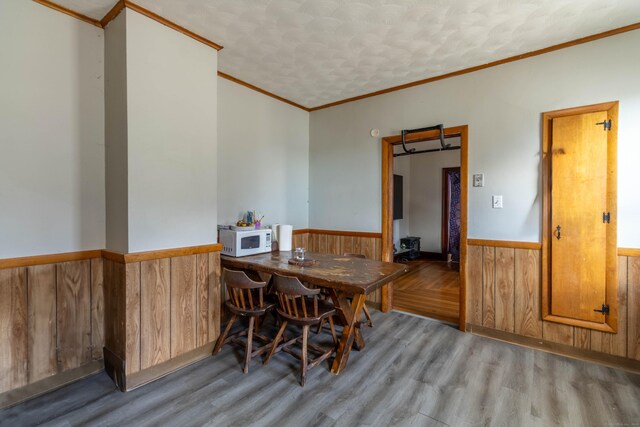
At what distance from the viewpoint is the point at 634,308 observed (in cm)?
229

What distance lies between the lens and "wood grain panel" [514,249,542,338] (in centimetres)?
266

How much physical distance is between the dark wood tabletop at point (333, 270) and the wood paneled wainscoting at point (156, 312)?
42 centimetres

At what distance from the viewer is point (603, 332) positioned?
2385 millimetres

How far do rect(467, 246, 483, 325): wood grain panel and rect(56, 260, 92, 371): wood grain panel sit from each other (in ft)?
10.9

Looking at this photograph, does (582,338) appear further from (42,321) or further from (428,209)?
(428,209)

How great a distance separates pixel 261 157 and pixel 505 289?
2.97 m

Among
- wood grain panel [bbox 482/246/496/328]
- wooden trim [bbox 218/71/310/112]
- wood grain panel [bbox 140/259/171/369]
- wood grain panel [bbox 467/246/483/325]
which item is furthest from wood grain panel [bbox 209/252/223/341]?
wood grain panel [bbox 482/246/496/328]

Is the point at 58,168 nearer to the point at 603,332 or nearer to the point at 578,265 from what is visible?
the point at 578,265

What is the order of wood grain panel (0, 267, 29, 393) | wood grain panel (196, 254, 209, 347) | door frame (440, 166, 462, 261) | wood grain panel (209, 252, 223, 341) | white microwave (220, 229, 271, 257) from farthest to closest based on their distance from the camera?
1. door frame (440, 166, 462, 261)
2. white microwave (220, 229, 271, 257)
3. wood grain panel (209, 252, 223, 341)
4. wood grain panel (196, 254, 209, 347)
5. wood grain panel (0, 267, 29, 393)

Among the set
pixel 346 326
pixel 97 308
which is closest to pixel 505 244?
pixel 346 326

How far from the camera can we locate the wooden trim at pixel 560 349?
2305mm

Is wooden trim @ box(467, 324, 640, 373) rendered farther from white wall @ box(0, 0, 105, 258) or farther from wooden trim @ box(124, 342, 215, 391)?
white wall @ box(0, 0, 105, 258)

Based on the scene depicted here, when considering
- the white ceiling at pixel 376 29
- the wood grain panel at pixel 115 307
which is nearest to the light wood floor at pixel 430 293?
the white ceiling at pixel 376 29

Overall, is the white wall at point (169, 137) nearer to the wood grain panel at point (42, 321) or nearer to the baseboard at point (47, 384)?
the wood grain panel at point (42, 321)
